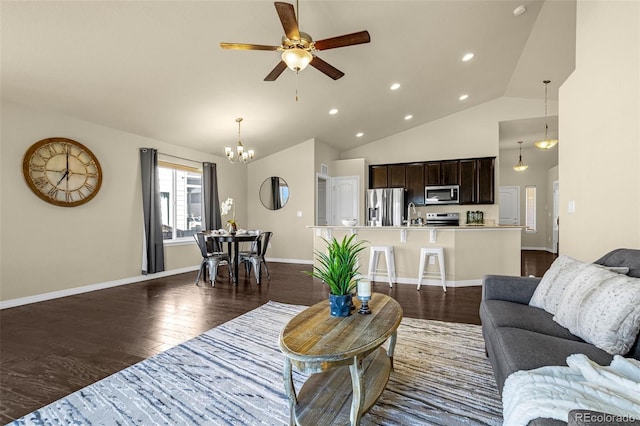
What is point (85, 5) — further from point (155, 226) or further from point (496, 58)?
point (496, 58)

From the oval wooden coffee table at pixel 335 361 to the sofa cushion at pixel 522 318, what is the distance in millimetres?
610

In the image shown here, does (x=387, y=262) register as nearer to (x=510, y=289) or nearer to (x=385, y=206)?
(x=510, y=289)

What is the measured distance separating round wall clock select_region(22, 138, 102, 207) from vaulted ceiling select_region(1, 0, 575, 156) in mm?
522

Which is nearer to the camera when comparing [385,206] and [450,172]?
[450,172]

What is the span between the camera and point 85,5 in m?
2.61

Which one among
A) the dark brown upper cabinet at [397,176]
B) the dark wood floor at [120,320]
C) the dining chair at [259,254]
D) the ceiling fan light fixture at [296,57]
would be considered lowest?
the dark wood floor at [120,320]

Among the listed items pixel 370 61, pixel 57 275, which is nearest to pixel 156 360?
pixel 57 275

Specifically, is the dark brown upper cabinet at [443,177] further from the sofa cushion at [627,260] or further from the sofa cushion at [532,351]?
the sofa cushion at [532,351]

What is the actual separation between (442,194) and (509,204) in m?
4.19

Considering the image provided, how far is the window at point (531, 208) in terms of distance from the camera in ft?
31.7

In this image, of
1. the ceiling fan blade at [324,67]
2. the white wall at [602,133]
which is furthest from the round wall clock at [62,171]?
the white wall at [602,133]

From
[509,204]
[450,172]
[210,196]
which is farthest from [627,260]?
[509,204]

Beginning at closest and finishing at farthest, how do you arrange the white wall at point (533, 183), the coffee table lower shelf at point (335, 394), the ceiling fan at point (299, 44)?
the coffee table lower shelf at point (335, 394) < the ceiling fan at point (299, 44) < the white wall at point (533, 183)

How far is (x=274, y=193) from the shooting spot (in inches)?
297
